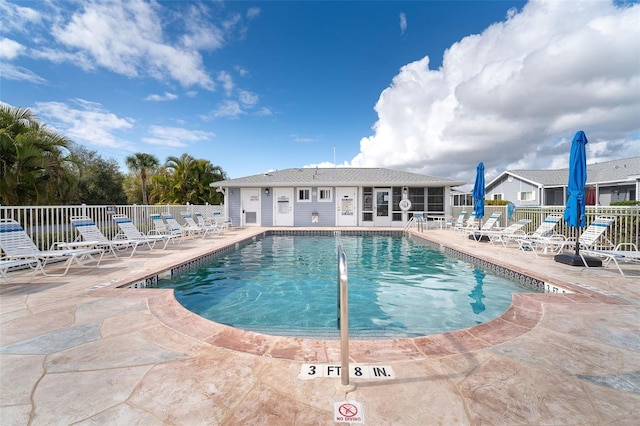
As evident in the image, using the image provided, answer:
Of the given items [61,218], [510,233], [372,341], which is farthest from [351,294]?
[61,218]

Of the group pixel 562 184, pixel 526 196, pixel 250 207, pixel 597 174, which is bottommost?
pixel 250 207

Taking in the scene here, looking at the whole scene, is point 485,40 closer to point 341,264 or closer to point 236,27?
point 236,27

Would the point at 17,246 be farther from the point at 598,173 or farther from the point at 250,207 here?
the point at 598,173

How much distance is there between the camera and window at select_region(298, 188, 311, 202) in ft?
54.4

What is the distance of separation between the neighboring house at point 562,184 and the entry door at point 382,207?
38.2ft

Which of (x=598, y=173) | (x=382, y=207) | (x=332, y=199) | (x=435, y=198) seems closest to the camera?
(x=435, y=198)

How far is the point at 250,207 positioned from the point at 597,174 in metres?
25.4

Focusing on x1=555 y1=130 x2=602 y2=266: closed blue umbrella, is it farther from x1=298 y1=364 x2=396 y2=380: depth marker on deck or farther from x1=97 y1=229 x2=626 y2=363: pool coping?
x1=298 y1=364 x2=396 y2=380: depth marker on deck

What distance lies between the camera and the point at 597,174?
20.1 metres

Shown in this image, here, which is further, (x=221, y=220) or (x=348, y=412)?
(x=221, y=220)

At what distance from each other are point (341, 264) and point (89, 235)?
7992mm

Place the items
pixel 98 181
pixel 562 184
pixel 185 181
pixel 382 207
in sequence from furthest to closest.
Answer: pixel 98 181
pixel 185 181
pixel 562 184
pixel 382 207

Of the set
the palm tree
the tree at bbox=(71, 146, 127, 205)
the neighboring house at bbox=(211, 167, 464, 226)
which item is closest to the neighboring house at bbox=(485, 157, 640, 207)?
the neighboring house at bbox=(211, 167, 464, 226)

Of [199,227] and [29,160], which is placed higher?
[29,160]
